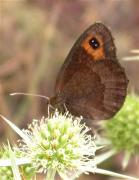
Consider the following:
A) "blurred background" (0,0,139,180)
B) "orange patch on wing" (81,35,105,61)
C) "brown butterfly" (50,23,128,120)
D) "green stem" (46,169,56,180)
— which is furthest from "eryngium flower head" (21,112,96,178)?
"blurred background" (0,0,139,180)

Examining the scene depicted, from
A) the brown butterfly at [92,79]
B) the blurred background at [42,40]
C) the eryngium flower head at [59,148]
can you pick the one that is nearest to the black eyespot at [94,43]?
the brown butterfly at [92,79]

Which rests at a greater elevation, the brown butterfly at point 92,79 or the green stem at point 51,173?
the brown butterfly at point 92,79

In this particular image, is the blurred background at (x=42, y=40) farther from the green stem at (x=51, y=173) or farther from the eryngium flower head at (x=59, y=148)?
the green stem at (x=51, y=173)

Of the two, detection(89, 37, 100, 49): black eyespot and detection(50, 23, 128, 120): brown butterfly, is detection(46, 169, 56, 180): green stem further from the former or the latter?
detection(89, 37, 100, 49): black eyespot

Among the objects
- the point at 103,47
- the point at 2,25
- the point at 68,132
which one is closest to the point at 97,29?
the point at 103,47

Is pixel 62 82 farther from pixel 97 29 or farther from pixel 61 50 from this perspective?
pixel 61 50

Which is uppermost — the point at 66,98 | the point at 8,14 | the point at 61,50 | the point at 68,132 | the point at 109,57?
the point at 8,14

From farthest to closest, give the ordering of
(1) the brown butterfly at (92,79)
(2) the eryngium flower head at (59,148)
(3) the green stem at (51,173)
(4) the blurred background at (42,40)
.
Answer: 1. (4) the blurred background at (42,40)
2. (1) the brown butterfly at (92,79)
3. (2) the eryngium flower head at (59,148)
4. (3) the green stem at (51,173)
